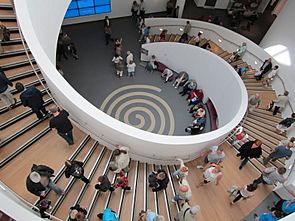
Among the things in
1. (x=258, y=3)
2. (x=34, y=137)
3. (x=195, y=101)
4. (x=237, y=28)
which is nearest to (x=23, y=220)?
(x=34, y=137)

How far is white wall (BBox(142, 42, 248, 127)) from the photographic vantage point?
1177cm

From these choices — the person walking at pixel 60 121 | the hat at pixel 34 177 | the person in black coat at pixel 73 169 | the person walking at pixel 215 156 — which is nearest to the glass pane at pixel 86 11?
the person walking at pixel 60 121

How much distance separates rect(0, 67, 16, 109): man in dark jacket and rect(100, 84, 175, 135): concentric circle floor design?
6.11 metres

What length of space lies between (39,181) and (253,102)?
931cm

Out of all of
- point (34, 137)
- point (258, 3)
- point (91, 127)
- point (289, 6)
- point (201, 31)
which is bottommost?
point (34, 137)

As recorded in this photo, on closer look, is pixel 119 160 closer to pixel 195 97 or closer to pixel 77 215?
pixel 77 215

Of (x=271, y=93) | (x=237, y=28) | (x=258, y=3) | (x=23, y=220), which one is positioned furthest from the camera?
(x=258, y=3)

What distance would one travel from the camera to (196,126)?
39.3 ft

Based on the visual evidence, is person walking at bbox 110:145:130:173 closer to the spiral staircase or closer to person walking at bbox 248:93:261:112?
the spiral staircase

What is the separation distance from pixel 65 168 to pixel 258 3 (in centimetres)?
1981

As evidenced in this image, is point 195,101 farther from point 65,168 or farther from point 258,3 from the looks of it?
point 258,3

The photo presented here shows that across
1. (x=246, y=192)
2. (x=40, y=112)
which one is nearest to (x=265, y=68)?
(x=246, y=192)

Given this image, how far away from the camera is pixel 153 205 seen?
683 cm

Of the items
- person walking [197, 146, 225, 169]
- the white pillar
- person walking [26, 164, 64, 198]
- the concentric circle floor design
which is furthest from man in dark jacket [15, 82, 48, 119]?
the white pillar
